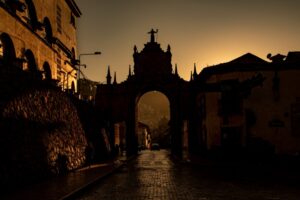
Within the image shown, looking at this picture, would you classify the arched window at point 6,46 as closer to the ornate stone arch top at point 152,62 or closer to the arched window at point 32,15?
the arched window at point 32,15

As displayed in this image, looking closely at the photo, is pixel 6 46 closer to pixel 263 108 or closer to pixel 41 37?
pixel 41 37

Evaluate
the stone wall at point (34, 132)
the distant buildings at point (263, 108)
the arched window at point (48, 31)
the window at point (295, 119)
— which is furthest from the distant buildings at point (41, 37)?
the window at point (295, 119)

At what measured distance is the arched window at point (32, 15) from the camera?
992 inches

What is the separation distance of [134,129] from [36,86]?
3496cm

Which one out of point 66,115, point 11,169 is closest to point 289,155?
point 66,115

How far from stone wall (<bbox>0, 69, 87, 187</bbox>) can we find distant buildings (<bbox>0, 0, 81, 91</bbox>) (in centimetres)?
130

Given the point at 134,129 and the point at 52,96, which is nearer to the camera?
the point at 52,96

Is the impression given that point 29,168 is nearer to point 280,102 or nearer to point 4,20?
point 4,20

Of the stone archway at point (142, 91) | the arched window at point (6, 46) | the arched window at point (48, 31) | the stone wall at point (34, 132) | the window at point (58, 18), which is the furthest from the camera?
the stone archway at point (142, 91)

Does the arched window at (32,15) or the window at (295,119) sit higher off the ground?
the arched window at (32,15)

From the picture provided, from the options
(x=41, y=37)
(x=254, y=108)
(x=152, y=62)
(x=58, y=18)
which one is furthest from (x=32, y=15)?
(x=152, y=62)

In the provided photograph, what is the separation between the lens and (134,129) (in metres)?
50.8

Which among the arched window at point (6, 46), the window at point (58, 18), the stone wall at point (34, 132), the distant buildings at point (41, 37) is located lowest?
the stone wall at point (34, 132)

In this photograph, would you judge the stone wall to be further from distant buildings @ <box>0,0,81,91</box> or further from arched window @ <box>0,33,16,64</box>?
arched window @ <box>0,33,16,64</box>
